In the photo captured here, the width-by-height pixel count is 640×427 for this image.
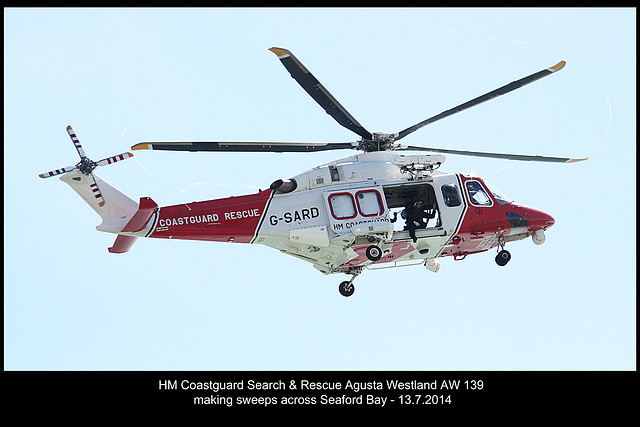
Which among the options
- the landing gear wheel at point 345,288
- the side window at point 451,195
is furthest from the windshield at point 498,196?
the landing gear wheel at point 345,288

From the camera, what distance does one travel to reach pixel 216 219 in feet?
71.1

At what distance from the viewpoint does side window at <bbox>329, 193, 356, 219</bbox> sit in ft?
72.7

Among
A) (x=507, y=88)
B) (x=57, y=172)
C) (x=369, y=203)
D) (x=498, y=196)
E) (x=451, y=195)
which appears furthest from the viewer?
(x=498, y=196)

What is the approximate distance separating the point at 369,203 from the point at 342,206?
665 mm

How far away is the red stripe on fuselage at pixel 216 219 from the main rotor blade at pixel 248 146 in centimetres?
112

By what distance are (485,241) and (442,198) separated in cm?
170

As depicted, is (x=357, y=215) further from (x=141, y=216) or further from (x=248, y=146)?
(x=141, y=216)

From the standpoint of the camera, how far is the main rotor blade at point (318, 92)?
65.7 feet

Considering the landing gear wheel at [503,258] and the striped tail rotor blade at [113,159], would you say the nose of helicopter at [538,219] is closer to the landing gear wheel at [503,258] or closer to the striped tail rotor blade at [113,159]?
the landing gear wheel at [503,258]

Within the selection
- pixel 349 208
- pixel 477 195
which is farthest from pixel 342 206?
pixel 477 195

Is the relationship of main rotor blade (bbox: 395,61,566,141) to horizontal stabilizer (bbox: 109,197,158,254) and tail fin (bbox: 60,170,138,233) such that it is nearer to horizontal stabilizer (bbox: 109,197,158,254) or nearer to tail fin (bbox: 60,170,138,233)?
horizontal stabilizer (bbox: 109,197,158,254)

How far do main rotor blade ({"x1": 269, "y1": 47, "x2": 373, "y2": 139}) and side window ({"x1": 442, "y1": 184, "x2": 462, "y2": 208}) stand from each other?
7.48 feet

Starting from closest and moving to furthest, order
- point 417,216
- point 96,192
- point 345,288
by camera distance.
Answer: point 96,192 < point 417,216 < point 345,288

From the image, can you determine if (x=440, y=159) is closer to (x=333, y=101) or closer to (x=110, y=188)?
(x=333, y=101)
